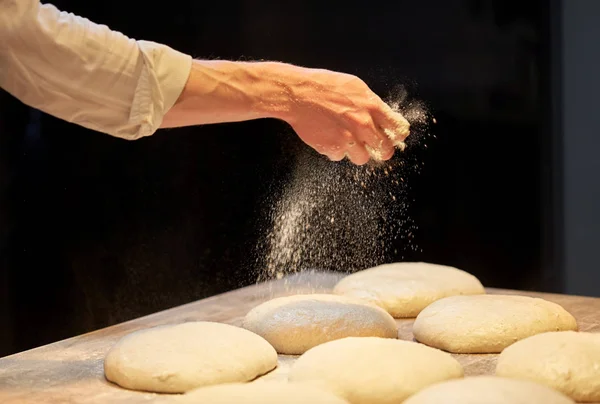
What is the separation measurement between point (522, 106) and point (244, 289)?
1164 millimetres

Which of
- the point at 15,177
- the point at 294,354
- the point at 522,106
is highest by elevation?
the point at 522,106

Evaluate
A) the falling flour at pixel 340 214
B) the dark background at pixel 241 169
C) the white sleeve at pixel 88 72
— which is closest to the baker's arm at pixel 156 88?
the white sleeve at pixel 88 72

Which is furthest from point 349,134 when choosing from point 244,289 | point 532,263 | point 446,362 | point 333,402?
point 532,263

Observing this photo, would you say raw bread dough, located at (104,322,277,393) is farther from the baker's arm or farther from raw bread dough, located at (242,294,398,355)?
the baker's arm

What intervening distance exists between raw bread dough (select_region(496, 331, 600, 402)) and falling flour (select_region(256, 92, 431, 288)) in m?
0.97

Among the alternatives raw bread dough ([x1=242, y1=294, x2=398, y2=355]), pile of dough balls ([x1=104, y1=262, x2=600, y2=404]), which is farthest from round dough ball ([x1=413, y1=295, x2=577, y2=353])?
raw bread dough ([x1=242, y1=294, x2=398, y2=355])

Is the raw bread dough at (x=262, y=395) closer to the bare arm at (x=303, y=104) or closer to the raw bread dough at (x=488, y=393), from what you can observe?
the raw bread dough at (x=488, y=393)

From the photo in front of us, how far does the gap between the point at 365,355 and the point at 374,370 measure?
7 centimetres

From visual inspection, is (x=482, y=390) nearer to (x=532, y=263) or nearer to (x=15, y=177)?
(x=532, y=263)

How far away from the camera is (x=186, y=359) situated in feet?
5.99

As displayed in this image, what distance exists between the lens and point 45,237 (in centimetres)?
277

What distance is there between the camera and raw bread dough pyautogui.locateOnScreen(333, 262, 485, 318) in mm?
2500

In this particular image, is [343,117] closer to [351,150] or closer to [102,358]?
[351,150]

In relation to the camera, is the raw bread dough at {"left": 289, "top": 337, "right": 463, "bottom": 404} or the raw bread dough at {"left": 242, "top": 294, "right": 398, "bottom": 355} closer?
the raw bread dough at {"left": 289, "top": 337, "right": 463, "bottom": 404}
